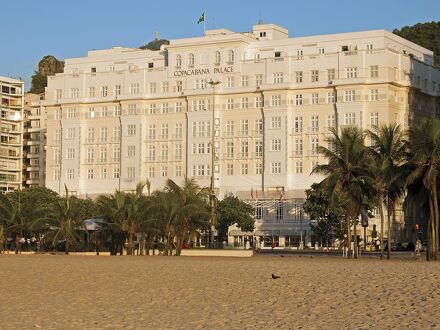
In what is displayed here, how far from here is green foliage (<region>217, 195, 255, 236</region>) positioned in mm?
123938

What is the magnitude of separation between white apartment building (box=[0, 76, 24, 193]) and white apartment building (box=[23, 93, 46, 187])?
1831 mm

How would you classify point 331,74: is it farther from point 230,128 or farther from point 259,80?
point 230,128

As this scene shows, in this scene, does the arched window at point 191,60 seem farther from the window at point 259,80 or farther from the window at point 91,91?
the window at point 91,91

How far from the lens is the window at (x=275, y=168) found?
13485 cm

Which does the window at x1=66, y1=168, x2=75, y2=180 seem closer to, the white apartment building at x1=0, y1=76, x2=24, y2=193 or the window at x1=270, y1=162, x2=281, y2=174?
the white apartment building at x1=0, y1=76, x2=24, y2=193

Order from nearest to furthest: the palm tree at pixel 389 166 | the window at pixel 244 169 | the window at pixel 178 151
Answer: the palm tree at pixel 389 166 → the window at pixel 244 169 → the window at pixel 178 151

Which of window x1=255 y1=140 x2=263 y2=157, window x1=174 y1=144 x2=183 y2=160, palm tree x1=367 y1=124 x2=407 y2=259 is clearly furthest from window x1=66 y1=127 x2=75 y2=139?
palm tree x1=367 y1=124 x2=407 y2=259

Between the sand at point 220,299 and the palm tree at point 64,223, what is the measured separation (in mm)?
29777

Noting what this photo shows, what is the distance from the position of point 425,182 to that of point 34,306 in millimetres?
37216

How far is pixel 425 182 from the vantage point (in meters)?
62.3

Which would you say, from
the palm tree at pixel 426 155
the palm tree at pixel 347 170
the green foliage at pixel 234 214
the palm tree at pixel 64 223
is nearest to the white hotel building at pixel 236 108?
the green foliage at pixel 234 214

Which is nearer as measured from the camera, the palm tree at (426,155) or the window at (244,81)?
the palm tree at (426,155)

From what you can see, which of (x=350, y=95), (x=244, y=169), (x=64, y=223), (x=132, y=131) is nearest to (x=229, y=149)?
(x=244, y=169)

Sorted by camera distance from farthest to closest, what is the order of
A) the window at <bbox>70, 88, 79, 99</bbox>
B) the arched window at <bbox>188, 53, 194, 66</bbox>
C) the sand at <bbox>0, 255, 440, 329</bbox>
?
the window at <bbox>70, 88, 79, 99</bbox> → the arched window at <bbox>188, 53, 194, 66</bbox> → the sand at <bbox>0, 255, 440, 329</bbox>
